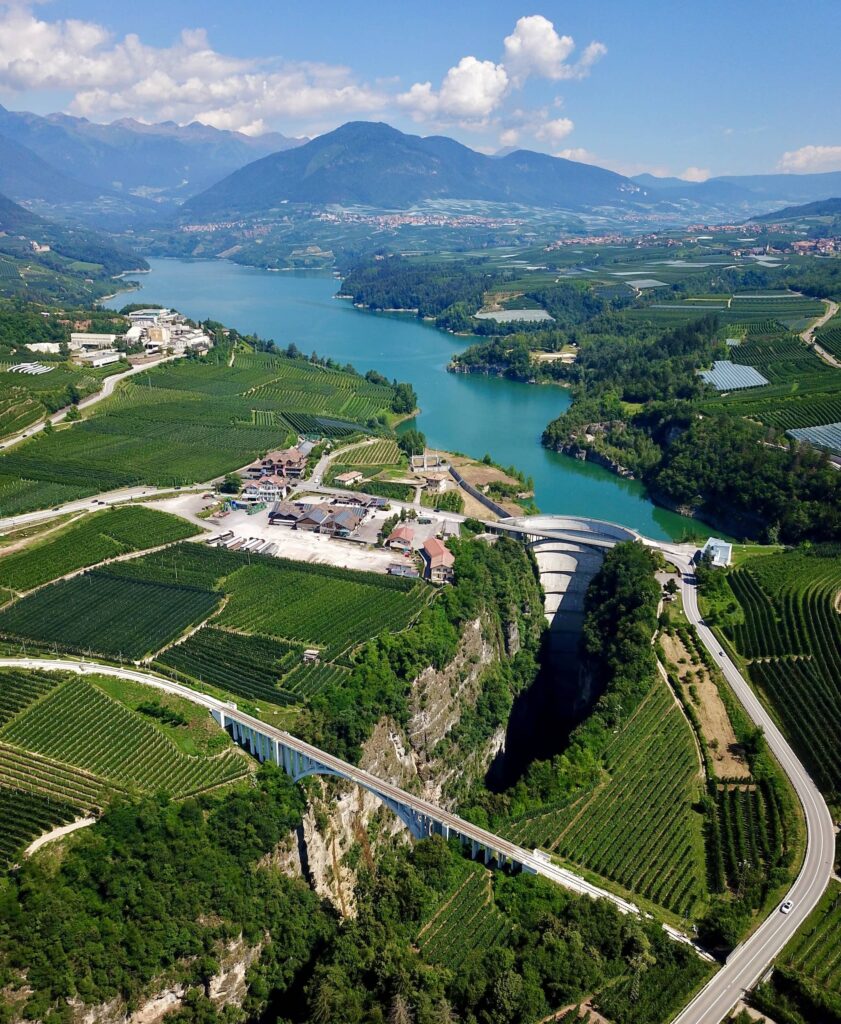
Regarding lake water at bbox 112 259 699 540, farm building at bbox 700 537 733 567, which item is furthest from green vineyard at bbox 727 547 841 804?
lake water at bbox 112 259 699 540

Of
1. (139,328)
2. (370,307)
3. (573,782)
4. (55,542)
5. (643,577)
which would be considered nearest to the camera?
(573,782)

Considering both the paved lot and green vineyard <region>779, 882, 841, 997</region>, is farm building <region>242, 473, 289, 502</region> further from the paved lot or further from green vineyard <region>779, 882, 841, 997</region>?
green vineyard <region>779, 882, 841, 997</region>

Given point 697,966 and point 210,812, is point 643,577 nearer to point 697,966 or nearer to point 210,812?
point 697,966

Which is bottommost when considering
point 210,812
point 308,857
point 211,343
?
point 308,857

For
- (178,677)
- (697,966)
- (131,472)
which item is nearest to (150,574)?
(178,677)

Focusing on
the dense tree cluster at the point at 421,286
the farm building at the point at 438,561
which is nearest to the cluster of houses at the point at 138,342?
the dense tree cluster at the point at 421,286

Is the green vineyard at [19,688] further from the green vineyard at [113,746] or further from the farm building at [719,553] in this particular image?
the farm building at [719,553]
